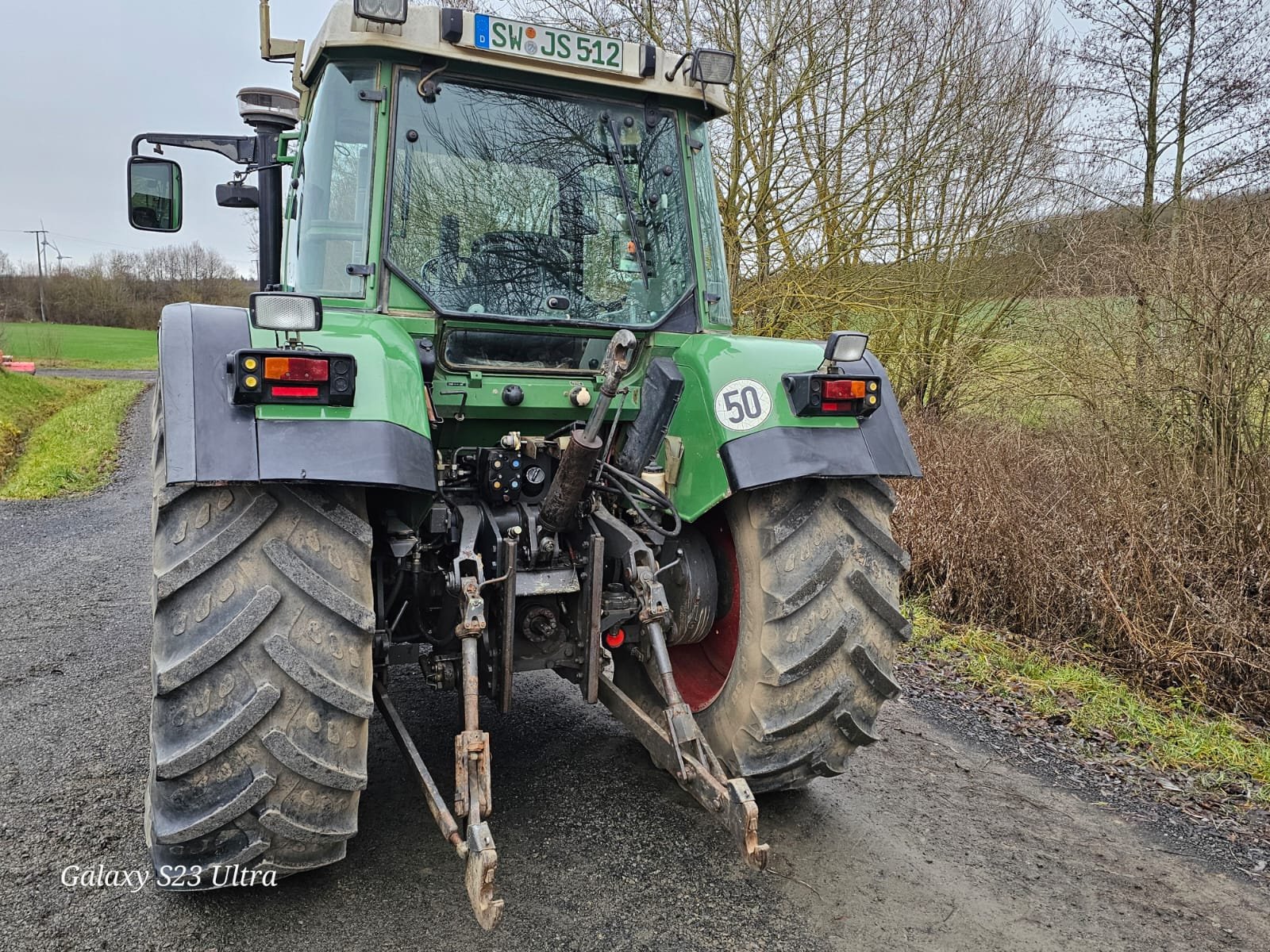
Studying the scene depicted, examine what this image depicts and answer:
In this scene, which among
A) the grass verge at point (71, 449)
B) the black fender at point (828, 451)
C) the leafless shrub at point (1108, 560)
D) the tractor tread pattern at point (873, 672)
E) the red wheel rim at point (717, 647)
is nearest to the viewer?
the black fender at point (828, 451)

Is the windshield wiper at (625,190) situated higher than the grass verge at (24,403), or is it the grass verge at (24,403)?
the windshield wiper at (625,190)

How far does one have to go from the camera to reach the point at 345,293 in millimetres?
2916

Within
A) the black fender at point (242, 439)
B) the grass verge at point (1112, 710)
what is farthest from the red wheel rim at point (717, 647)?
the grass verge at point (1112, 710)

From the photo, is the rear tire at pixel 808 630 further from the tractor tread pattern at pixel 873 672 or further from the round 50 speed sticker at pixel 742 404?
the round 50 speed sticker at pixel 742 404

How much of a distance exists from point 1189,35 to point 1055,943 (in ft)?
31.7

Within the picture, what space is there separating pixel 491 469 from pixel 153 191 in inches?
94.8

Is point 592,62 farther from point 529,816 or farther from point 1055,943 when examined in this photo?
point 1055,943

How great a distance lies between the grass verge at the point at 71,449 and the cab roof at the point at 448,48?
29.5 ft

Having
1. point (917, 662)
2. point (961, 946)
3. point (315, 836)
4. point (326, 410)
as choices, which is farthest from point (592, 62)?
point (917, 662)

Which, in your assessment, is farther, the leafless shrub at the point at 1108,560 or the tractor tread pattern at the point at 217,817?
the leafless shrub at the point at 1108,560

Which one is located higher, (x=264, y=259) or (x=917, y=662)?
(x=264, y=259)

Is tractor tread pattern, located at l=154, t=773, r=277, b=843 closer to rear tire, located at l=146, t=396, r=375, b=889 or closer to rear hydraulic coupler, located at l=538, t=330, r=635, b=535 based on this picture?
rear tire, located at l=146, t=396, r=375, b=889

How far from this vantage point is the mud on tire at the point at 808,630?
109 inches

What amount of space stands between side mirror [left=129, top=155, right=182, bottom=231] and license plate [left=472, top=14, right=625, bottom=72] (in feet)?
6.40
